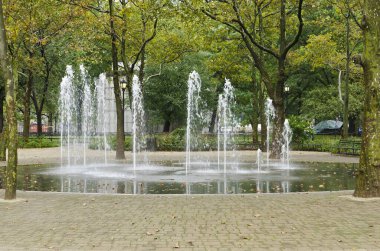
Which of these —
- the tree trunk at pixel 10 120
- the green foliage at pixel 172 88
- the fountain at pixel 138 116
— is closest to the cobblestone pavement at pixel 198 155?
the fountain at pixel 138 116

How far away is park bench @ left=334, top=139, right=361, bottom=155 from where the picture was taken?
2356cm

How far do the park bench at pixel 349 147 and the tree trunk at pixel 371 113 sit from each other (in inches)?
563

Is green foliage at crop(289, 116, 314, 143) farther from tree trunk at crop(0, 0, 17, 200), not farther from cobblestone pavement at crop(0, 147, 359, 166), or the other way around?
tree trunk at crop(0, 0, 17, 200)

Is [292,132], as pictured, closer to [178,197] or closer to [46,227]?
[178,197]

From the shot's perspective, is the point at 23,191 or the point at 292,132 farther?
the point at 292,132

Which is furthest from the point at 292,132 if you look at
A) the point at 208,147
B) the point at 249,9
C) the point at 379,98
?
the point at 379,98

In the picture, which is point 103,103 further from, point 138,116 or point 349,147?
point 349,147

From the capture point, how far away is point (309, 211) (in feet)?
27.7

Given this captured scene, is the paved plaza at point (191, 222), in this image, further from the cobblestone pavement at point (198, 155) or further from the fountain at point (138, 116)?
the fountain at point (138, 116)

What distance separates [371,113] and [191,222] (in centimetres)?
467

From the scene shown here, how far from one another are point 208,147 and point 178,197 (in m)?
20.7

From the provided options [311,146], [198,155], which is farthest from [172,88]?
[311,146]

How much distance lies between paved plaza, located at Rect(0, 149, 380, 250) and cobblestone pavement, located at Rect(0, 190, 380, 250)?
0.01 metres

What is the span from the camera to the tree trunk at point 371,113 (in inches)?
384
